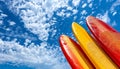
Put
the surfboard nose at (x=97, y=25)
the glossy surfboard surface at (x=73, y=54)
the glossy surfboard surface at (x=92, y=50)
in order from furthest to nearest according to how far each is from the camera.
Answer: the surfboard nose at (x=97, y=25) → the glossy surfboard surface at (x=73, y=54) → the glossy surfboard surface at (x=92, y=50)

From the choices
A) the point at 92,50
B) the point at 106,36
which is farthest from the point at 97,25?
the point at 92,50

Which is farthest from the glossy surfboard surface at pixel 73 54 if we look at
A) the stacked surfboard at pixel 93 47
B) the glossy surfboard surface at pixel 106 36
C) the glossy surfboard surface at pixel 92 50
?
the glossy surfboard surface at pixel 106 36

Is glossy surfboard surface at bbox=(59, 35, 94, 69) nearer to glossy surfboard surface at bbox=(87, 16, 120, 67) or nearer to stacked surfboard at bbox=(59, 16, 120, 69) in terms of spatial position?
stacked surfboard at bbox=(59, 16, 120, 69)

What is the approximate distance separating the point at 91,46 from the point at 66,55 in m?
0.72

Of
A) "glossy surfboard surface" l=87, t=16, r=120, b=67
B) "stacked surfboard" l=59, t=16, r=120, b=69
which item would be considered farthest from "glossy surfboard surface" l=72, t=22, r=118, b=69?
"glossy surfboard surface" l=87, t=16, r=120, b=67

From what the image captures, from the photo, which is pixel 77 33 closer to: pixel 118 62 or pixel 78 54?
pixel 78 54

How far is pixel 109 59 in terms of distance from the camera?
580cm

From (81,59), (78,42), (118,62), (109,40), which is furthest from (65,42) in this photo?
(118,62)

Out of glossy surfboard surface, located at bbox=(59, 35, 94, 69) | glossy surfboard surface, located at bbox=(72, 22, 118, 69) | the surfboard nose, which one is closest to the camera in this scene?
glossy surfboard surface, located at bbox=(72, 22, 118, 69)

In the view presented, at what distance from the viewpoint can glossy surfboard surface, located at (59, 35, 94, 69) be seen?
6154 millimetres

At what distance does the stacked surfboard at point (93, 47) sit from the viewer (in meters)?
5.71

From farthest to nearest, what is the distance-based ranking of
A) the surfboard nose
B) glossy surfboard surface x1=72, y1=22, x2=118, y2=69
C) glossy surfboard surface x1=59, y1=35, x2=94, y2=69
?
the surfboard nose < glossy surfboard surface x1=59, y1=35, x2=94, y2=69 < glossy surfboard surface x1=72, y1=22, x2=118, y2=69

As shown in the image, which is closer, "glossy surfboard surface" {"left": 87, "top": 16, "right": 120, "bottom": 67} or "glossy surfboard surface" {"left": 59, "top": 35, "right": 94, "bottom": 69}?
"glossy surfboard surface" {"left": 87, "top": 16, "right": 120, "bottom": 67}

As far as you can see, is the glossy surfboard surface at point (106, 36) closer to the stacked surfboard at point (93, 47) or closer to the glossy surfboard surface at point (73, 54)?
the stacked surfboard at point (93, 47)
